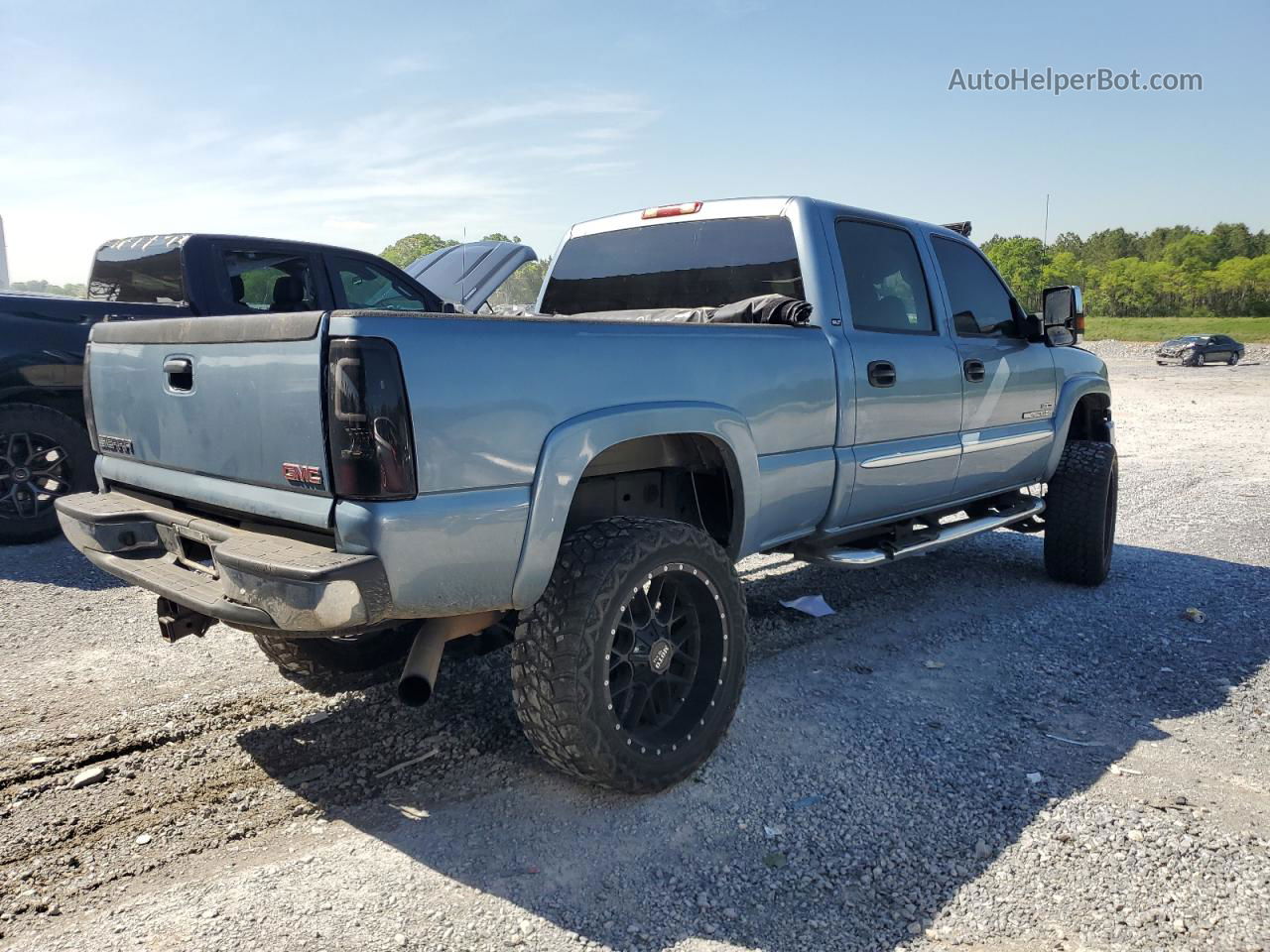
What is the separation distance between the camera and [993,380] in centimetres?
484

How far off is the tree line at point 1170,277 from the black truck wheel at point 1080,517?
78.1 m

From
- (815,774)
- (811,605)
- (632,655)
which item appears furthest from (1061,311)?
(632,655)

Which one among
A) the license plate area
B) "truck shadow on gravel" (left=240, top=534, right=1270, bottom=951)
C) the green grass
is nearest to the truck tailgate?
the license plate area

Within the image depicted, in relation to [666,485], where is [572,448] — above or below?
above

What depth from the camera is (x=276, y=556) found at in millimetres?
2414

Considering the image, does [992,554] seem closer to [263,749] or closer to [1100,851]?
[1100,851]

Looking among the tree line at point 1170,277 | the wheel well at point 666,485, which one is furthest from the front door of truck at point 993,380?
the tree line at point 1170,277

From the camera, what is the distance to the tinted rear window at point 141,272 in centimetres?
628

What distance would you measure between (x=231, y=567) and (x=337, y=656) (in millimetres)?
1310

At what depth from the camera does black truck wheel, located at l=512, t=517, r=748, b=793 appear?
273 centimetres

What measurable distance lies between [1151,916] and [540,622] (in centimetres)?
180

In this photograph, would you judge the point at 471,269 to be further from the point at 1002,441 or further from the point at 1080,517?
the point at 1080,517

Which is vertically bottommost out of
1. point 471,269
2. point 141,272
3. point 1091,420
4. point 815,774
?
point 815,774

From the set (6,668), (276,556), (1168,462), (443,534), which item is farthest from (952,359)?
(1168,462)
